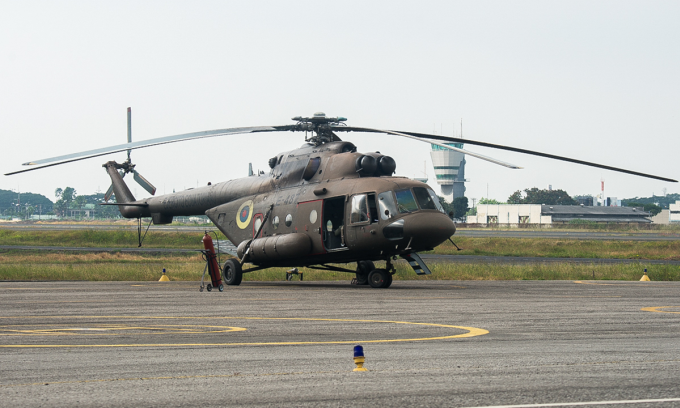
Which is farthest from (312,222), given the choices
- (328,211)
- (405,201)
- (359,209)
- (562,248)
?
(562,248)

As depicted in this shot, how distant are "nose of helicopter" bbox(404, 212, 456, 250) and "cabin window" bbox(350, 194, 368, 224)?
152cm

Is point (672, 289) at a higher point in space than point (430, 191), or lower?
lower

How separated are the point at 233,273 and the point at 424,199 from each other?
8044 mm

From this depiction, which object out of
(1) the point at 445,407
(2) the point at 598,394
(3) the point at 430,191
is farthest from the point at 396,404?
(3) the point at 430,191

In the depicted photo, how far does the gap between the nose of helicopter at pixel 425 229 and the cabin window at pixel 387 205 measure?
1.81 ft

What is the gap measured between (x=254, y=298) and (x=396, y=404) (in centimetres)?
1345

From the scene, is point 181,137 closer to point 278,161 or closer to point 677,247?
point 278,161

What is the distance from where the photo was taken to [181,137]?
23.8 meters

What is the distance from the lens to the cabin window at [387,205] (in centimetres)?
2227

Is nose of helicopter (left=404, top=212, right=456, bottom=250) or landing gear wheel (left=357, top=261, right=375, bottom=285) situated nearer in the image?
nose of helicopter (left=404, top=212, right=456, bottom=250)

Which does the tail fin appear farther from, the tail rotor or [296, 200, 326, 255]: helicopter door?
[296, 200, 326, 255]: helicopter door

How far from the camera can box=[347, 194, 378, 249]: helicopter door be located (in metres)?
22.7

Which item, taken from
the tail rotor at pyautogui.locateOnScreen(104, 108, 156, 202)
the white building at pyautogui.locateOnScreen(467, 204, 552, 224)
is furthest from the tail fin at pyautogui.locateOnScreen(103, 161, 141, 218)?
the white building at pyautogui.locateOnScreen(467, 204, 552, 224)

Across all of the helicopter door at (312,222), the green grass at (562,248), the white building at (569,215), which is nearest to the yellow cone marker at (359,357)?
the helicopter door at (312,222)
